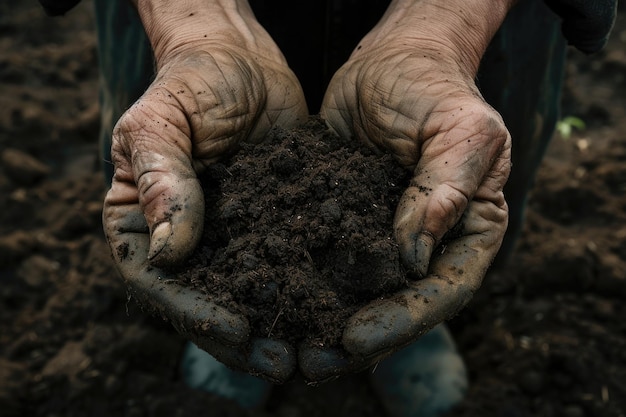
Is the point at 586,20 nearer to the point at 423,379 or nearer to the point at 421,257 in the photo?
the point at 421,257

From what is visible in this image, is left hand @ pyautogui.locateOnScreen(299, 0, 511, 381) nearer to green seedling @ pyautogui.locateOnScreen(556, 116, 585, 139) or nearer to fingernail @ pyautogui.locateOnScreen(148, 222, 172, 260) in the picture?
fingernail @ pyautogui.locateOnScreen(148, 222, 172, 260)

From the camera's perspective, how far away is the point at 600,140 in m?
3.62

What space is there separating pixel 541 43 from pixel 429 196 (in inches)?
44.6

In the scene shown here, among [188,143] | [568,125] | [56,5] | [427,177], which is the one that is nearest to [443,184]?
[427,177]

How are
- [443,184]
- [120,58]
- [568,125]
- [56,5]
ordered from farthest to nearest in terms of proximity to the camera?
[568,125], [120,58], [56,5], [443,184]

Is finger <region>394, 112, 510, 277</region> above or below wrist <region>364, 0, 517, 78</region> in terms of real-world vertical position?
below

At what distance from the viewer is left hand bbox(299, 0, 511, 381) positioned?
1485 mm

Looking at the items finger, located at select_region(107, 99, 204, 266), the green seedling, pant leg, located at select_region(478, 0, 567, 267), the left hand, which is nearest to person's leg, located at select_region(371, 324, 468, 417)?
pant leg, located at select_region(478, 0, 567, 267)

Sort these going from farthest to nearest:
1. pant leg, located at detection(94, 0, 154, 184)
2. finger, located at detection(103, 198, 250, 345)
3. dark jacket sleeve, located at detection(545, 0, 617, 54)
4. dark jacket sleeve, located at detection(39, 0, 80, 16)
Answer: pant leg, located at detection(94, 0, 154, 184) → dark jacket sleeve, located at detection(39, 0, 80, 16) → dark jacket sleeve, located at detection(545, 0, 617, 54) → finger, located at detection(103, 198, 250, 345)

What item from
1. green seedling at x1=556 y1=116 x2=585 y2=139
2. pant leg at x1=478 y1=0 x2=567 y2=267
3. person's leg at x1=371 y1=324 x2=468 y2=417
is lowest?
person's leg at x1=371 y1=324 x2=468 y2=417

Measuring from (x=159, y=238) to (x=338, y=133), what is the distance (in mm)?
609

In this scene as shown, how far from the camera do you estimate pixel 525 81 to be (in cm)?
249

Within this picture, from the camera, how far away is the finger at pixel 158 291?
1454 mm

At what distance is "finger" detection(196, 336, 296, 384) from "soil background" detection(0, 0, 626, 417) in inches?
17.1
